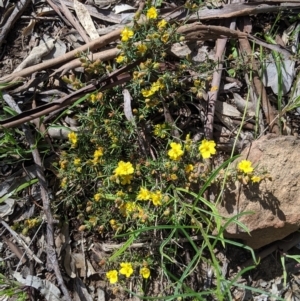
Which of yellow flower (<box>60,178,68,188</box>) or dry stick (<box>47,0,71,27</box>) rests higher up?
dry stick (<box>47,0,71,27</box>)

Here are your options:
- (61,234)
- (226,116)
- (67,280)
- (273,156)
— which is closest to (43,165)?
(61,234)

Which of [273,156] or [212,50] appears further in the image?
[212,50]

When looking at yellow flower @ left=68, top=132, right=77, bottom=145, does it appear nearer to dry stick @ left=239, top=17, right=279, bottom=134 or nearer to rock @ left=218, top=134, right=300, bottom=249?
rock @ left=218, top=134, right=300, bottom=249

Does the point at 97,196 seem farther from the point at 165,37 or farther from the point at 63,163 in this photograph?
the point at 165,37

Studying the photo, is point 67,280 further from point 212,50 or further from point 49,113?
point 212,50

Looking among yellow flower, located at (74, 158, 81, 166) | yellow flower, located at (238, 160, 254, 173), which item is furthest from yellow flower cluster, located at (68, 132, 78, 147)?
yellow flower, located at (238, 160, 254, 173)

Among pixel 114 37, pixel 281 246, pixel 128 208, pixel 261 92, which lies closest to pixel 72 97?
pixel 114 37
